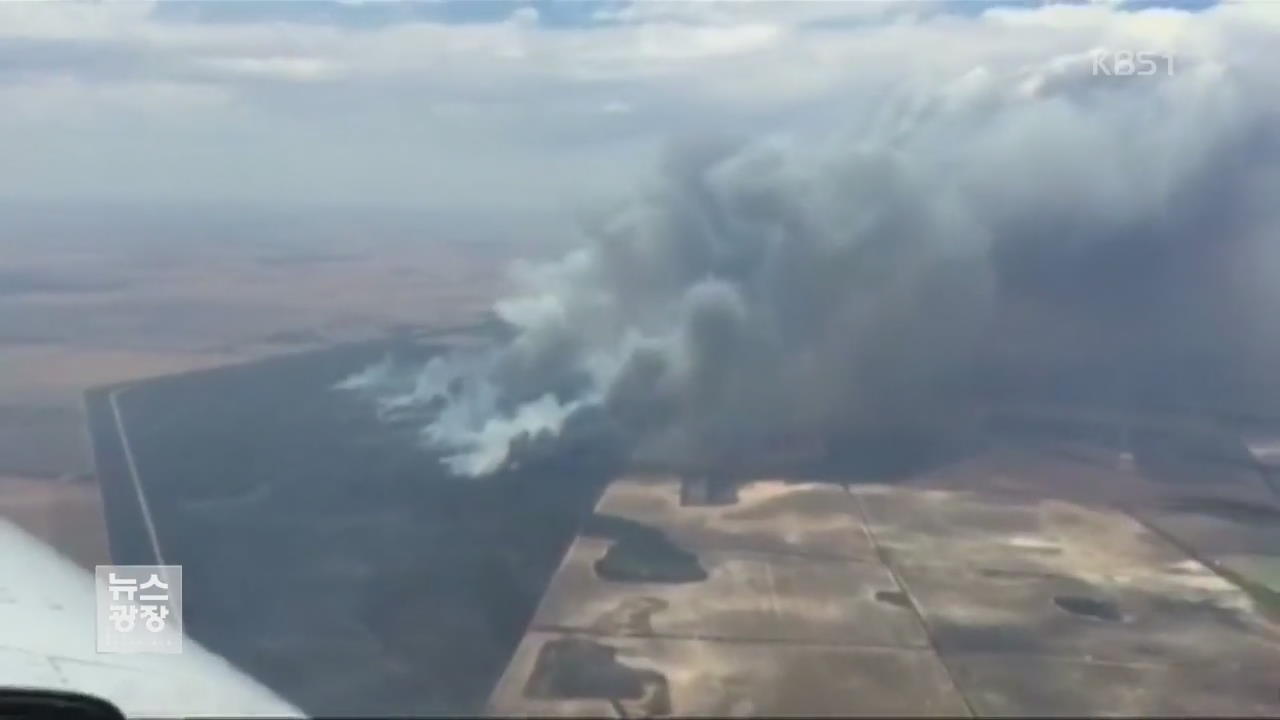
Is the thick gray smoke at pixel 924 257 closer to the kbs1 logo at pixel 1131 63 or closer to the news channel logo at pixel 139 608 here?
the kbs1 logo at pixel 1131 63

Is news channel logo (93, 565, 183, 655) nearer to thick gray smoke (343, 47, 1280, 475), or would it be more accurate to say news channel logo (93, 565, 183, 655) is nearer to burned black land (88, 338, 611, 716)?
burned black land (88, 338, 611, 716)

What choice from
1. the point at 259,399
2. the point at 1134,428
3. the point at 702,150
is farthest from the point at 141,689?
the point at 1134,428

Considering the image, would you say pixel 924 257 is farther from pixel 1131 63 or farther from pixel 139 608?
pixel 139 608

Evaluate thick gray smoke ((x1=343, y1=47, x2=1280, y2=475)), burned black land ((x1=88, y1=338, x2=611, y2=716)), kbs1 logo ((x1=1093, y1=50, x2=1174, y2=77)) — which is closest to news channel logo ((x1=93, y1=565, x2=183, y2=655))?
burned black land ((x1=88, y1=338, x2=611, y2=716))

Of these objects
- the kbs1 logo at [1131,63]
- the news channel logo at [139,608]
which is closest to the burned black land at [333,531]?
the news channel logo at [139,608]

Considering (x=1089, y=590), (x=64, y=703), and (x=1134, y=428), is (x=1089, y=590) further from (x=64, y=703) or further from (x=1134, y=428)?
(x=64, y=703)

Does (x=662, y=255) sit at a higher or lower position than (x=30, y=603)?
higher
